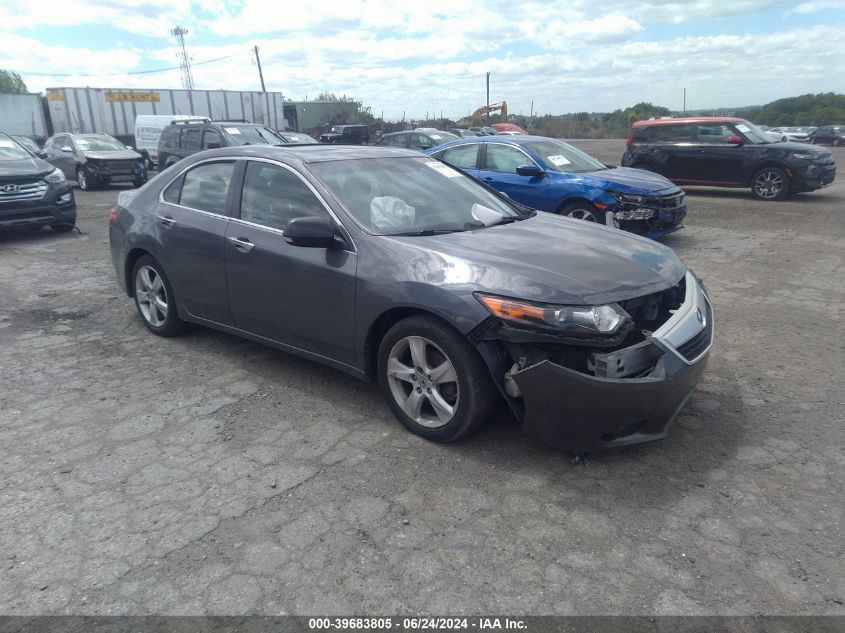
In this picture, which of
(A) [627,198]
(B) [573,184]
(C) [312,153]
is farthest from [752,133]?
(C) [312,153]

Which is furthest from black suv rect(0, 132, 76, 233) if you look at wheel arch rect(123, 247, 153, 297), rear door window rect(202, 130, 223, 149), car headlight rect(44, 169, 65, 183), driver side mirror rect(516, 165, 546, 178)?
driver side mirror rect(516, 165, 546, 178)

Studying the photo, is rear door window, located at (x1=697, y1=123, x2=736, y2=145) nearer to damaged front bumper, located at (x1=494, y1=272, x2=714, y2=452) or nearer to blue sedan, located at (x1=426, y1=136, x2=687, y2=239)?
blue sedan, located at (x1=426, y1=136, x2=687, y2=239)

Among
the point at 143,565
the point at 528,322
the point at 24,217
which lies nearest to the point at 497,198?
the point at 528,322

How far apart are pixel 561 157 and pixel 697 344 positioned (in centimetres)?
638

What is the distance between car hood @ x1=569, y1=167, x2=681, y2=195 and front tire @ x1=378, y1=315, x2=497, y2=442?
5.65 metres

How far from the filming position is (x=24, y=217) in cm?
949

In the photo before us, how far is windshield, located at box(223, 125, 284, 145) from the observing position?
→ 1498 cm

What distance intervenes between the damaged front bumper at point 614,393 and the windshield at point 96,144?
57.7 ft

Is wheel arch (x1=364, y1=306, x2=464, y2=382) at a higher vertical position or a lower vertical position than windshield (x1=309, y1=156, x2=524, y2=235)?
lower

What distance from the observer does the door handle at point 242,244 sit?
4.36 meters

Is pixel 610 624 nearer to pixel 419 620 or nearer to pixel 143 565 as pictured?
pixel 419 620

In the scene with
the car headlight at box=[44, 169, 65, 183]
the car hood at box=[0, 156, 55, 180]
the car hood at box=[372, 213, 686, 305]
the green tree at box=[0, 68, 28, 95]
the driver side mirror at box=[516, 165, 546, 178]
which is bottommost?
the car hood at box=[372, 213, 686, 305]

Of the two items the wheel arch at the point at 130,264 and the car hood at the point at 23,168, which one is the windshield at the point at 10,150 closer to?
the car hood at the point at 23,168

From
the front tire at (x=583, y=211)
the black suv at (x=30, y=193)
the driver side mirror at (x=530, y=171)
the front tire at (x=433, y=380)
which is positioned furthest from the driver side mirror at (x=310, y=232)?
the black suv at (x=30, y=193)
